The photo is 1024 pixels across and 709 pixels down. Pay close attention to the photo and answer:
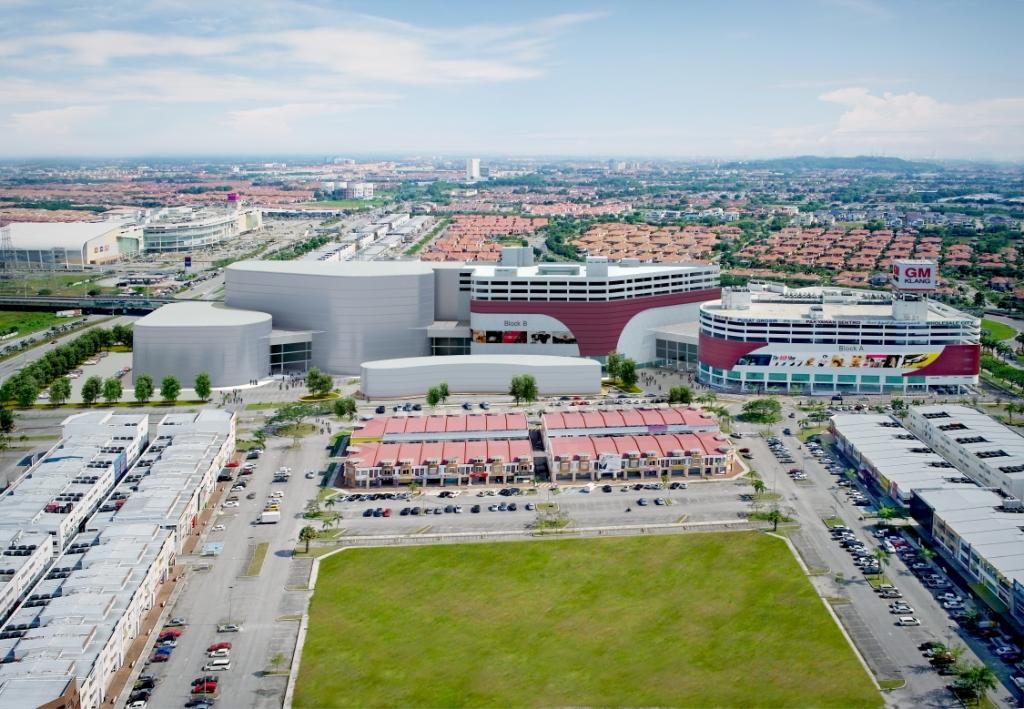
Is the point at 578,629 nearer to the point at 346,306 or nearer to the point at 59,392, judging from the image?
the point at 346,306

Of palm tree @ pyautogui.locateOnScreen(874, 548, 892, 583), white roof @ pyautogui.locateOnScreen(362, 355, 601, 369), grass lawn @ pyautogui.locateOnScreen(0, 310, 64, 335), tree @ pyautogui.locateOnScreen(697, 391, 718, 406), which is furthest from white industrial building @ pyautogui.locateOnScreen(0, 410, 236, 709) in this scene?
grass lawn @ pyautogui.locateOnScreen(0, 310, 64, 335)

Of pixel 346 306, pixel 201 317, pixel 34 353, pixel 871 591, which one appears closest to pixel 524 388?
pixel 346 306

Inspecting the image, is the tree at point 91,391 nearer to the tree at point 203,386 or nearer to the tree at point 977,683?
the tree at point 203,386

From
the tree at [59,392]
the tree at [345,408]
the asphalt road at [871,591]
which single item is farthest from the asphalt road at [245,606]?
the tree at [59,392]

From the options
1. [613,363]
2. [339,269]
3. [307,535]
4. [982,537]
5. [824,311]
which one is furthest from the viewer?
[339,269]

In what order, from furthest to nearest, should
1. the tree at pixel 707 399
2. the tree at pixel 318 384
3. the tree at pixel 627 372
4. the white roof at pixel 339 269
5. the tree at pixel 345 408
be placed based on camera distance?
1. the white roof at pixel 339 269
2. the tree at pixel 627 372
3. the tree at pixel 318 384
4. the tree at pixel 707 399
5. the tree at pixel 345 408

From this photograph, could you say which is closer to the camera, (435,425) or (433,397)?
(435,425)

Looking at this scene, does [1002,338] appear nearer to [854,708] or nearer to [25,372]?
[854,708]
